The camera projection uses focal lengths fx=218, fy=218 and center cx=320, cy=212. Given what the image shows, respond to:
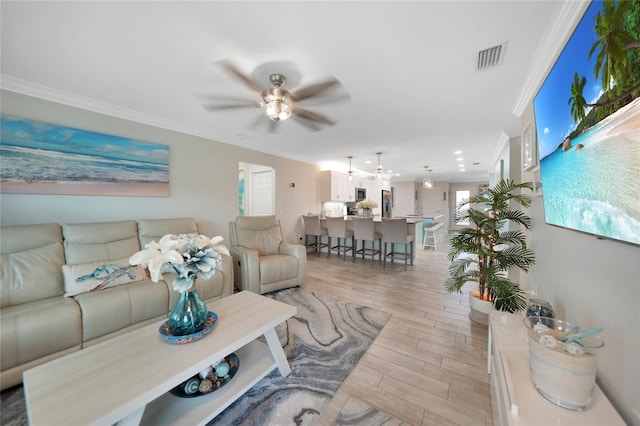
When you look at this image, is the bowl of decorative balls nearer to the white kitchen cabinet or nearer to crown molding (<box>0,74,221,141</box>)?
crown molding (<box>0,74,221,141</box>)

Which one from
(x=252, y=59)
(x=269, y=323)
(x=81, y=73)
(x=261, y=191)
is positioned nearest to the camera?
(x=269, y=323)

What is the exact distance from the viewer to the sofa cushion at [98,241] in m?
2.08

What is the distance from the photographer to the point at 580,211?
37.9 inches

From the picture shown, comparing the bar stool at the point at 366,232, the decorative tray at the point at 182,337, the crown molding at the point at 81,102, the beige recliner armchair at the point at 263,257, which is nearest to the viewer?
the decorative tray at the point at 182,337

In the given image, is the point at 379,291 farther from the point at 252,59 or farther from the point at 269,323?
the point at 252,59

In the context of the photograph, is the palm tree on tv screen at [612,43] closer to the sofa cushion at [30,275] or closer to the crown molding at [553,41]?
the crown molding at [553,41]

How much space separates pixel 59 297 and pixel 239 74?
239 centimetres

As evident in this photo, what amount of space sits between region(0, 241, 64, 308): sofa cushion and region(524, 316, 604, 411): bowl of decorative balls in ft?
10.9

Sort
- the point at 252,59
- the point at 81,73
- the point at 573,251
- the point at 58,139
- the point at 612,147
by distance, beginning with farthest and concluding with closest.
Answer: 1. the point at 58,139
2. the point at 81,73
3. the point at 252,59
4. the point at 573,251
5. the point at 612,147

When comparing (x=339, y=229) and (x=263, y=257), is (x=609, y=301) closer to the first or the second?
(x=263, y=257)

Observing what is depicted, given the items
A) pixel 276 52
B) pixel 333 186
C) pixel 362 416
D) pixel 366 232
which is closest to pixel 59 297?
pixel 362 416

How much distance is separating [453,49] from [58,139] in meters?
3.75

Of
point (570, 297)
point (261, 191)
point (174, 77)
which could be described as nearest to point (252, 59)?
point (174, 77)

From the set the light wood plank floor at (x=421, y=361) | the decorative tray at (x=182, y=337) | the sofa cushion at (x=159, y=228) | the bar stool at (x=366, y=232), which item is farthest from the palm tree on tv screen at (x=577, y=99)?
the sofa cushion at (x=159, y=228)
